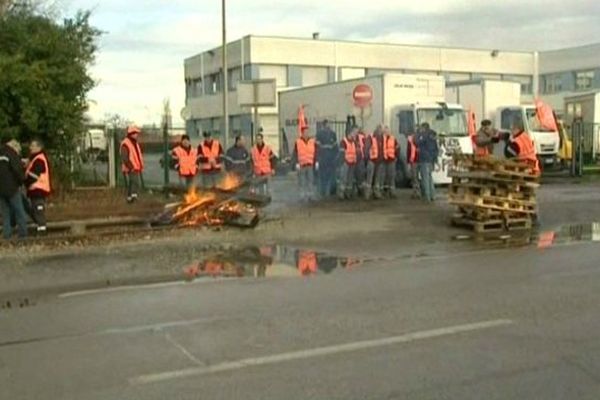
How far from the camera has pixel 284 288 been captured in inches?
374

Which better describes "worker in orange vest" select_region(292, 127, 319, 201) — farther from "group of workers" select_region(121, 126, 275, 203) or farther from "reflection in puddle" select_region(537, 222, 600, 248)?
"reflection in puddle" select_region(537, 222, 600, 248)

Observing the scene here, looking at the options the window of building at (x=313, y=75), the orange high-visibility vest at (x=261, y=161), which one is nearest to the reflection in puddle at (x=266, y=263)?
the orange high-visibility vest at (x=261, y=161)

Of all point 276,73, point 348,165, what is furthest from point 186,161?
point 276,73

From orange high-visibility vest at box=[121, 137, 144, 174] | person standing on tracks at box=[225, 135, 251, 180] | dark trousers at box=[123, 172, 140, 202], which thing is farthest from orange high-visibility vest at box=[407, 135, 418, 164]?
dark trousers at box=[123, 172, 140, 202]

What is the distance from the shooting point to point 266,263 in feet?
38.2

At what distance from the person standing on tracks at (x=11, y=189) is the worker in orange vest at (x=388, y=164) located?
9.84m

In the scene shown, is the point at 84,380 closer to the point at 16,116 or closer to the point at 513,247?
the point at 513,247

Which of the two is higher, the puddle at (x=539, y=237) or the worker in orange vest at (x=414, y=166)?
the worker in orange vest at (x=414, y=166)

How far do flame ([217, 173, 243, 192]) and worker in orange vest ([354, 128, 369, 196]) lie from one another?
3.35 meters

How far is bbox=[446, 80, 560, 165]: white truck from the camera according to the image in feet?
102

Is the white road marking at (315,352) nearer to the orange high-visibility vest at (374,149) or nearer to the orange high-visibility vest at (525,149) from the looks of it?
the orange high-visibility vest at (525,149)

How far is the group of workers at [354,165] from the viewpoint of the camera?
20.6 metres

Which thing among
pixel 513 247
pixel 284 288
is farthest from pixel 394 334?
pixel 513 247

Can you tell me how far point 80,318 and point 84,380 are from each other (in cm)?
224
